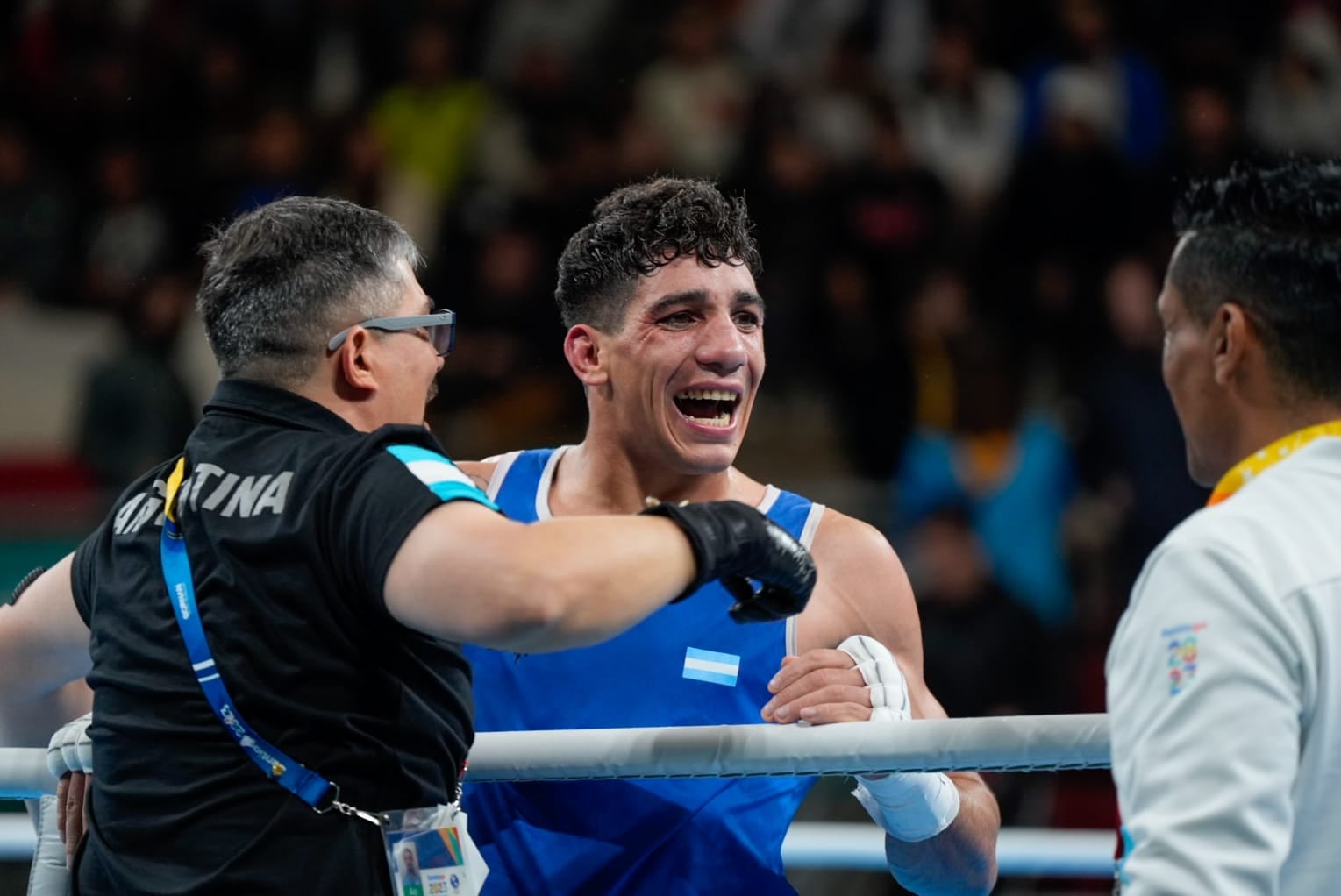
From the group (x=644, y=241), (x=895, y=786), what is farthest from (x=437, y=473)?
(x=644, y=241)

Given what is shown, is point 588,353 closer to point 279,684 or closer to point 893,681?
point 893,681

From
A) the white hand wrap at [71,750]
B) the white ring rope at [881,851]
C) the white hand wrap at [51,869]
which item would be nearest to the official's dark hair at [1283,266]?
the white hand wrap at [71,750]

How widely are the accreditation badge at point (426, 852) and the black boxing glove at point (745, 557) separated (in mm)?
441

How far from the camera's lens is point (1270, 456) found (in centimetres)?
186

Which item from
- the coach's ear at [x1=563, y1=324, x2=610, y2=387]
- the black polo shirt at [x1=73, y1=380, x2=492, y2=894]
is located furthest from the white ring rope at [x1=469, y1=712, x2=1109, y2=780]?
the coach's ear at [x1=563, y1=324, x2=610, y2=387]

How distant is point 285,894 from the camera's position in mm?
2090

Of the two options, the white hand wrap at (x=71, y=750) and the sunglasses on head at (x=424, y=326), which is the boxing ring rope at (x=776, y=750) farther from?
the sunglasses on head at (x=424, y=326)

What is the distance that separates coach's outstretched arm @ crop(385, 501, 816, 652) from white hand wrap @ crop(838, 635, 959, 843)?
0.62 meters

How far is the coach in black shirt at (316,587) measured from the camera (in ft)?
6.44

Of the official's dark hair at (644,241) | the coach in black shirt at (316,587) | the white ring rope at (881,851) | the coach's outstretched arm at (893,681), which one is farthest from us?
the white ring rope at (881,851)

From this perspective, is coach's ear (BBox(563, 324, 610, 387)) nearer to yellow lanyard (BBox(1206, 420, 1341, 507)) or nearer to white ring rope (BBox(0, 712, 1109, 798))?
white ring rope (BBox(0, 712, 1109, 798))

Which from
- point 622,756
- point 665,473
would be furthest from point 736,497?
point 622,756

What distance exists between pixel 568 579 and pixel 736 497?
4.40ft

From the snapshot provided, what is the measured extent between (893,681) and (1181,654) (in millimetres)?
991
